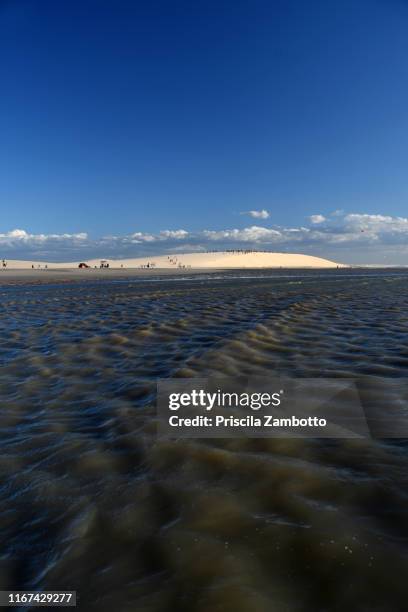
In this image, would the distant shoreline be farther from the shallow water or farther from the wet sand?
the shallow water

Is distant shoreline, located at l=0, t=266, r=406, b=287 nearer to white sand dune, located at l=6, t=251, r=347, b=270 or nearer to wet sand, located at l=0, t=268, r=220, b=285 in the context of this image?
wet sand, located at l=0, t=268, r=220, b=285

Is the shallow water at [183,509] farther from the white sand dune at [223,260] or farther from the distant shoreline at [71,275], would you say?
the white sand dune at [223,260]

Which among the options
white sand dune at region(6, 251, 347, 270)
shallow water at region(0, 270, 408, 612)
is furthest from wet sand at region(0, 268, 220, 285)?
white sand dune at region(6, 251, 347, 270)

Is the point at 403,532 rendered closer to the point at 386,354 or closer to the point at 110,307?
the point at 386,354

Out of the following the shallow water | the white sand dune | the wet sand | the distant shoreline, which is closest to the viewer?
the shallow water

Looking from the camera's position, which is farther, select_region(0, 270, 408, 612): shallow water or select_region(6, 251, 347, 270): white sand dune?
select_region(6, 251, 347, 270): white sand dune

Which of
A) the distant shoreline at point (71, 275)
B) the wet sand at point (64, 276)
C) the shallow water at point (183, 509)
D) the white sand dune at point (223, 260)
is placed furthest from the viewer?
the white sand dune at point (223, 260)

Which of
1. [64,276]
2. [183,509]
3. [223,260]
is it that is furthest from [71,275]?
[223,260]

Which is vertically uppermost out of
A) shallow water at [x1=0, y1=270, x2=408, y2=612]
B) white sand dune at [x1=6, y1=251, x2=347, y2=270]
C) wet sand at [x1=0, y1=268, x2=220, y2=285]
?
white sand dune at [x1=6, y1=251, x2=347, y2=270]

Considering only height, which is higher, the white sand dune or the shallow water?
the white sand dune

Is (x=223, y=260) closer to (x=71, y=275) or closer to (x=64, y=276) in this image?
(x=71, y=275)

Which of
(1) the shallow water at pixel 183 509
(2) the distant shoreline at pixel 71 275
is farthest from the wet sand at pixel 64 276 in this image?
(1) the shallow water at pixel 183 509

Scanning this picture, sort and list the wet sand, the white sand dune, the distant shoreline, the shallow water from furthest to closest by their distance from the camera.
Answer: the white sand dune < the wet sand < the distant shoreline < the shallow water

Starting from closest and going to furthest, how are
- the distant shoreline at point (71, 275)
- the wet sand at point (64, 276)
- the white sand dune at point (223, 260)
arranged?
the distant shoreline at point (71, 275) → the wet sand at point (64, 276) → the white sand dune at point (223, 260)
